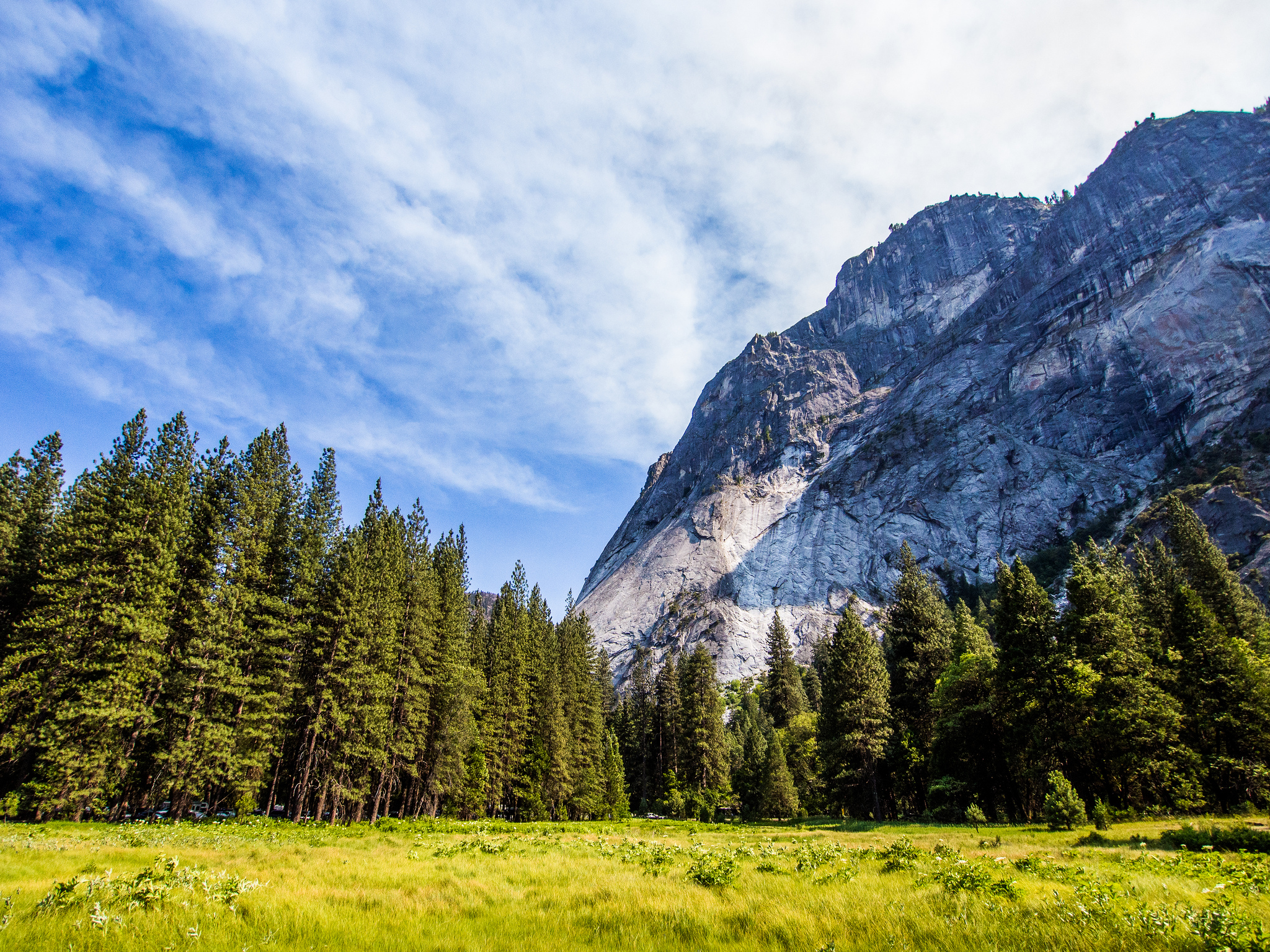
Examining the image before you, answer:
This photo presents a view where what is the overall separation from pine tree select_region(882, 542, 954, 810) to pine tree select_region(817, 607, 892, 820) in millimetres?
1171

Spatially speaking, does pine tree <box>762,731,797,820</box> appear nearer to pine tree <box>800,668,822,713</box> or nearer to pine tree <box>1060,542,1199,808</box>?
pine tree <box>1060,542,1199,808</box>

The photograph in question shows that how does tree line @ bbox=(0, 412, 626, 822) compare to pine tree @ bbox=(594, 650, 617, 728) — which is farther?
pine tree @ bbox=(594, 650, 617, 728)

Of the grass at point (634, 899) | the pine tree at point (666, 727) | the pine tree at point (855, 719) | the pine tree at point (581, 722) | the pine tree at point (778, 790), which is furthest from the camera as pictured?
the pine tree at point (666, 727)

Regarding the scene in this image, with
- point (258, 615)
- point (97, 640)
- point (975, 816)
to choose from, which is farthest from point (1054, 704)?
point (97, 640)

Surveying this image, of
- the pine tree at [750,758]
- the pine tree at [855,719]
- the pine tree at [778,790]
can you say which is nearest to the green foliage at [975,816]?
the pine tree at [855,719]

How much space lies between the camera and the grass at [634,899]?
7551 millimetres

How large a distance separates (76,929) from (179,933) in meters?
1.24

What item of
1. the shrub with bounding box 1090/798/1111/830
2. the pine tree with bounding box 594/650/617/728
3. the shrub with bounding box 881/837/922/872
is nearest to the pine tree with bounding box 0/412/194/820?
the shrub with bounding box 881/837/922/872

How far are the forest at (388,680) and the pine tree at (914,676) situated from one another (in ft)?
0.64

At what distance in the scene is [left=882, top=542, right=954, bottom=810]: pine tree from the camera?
3994 cm

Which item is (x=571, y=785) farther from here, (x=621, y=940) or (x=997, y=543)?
(x=997, y=543)

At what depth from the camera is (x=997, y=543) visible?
12750 cm

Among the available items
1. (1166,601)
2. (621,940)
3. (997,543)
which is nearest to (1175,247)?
(997,543)

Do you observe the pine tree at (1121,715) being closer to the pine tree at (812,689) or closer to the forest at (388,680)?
the forest at (388,680)
